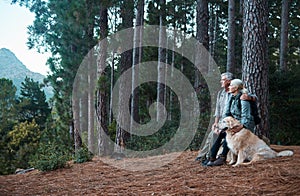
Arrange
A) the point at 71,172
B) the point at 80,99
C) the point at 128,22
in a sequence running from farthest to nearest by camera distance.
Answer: the point at 80,99 → the point at 128,22 → the point at 71,172

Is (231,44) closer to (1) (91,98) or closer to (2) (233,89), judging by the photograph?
(1) (91,98)

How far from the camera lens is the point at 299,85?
9508 millimetres

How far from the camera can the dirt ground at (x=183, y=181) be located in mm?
3374

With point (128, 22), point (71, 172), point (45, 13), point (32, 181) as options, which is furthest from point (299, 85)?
point (45, 13)

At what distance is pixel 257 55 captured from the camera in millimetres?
5809

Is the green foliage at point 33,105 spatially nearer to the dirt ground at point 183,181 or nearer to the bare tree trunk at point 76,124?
the bare tree trunk at point 76,124

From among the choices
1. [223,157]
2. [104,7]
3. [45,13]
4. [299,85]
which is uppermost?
[45,13]

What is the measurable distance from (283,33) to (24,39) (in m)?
11.7

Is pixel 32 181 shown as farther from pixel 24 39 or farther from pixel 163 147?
pixel 24 39

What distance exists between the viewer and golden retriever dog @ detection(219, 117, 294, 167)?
4418 millimetres

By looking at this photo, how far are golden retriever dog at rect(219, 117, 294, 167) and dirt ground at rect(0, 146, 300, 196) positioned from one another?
14 centimetres

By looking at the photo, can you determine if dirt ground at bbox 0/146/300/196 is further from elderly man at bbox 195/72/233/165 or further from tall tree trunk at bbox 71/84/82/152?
tall tree trunk at bbox 71/84/82/152

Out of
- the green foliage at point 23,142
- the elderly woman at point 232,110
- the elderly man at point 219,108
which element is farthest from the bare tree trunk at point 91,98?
the green foliage at point 23,142

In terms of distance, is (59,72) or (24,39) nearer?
(59,72)
